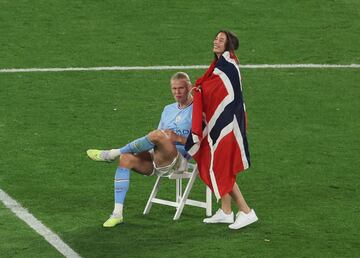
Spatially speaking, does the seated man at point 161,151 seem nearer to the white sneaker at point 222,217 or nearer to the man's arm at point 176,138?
the man's arm at point 176,138

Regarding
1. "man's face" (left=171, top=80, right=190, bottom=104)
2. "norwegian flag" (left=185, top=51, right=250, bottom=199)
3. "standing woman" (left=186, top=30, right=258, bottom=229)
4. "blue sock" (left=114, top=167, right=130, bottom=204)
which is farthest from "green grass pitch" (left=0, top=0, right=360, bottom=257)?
"man's face" (left=171, top=80, right=190, bottom=104)

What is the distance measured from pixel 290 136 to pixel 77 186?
3547 millimetres

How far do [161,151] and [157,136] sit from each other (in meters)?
0.18

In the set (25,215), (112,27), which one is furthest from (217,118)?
(112,27)

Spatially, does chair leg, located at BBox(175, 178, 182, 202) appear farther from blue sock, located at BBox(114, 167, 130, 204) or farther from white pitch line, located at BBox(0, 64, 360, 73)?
white pitch line, located at BBox(0, 64, 360, 73)

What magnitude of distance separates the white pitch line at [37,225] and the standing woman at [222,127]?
1.66 metres

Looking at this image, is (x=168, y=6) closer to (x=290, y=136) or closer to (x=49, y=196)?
(x=290, y=136)

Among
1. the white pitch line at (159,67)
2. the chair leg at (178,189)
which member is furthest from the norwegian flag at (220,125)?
the white pitch line at (159,67)

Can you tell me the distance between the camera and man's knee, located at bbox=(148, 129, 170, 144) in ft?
46.5

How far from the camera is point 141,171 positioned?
14461mm

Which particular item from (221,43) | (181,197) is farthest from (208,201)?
(221,43)

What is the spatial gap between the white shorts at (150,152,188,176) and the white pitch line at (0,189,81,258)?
4.31 feet

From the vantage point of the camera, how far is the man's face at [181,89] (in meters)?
14.3

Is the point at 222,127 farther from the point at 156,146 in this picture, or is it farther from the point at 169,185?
the point at 169,185
